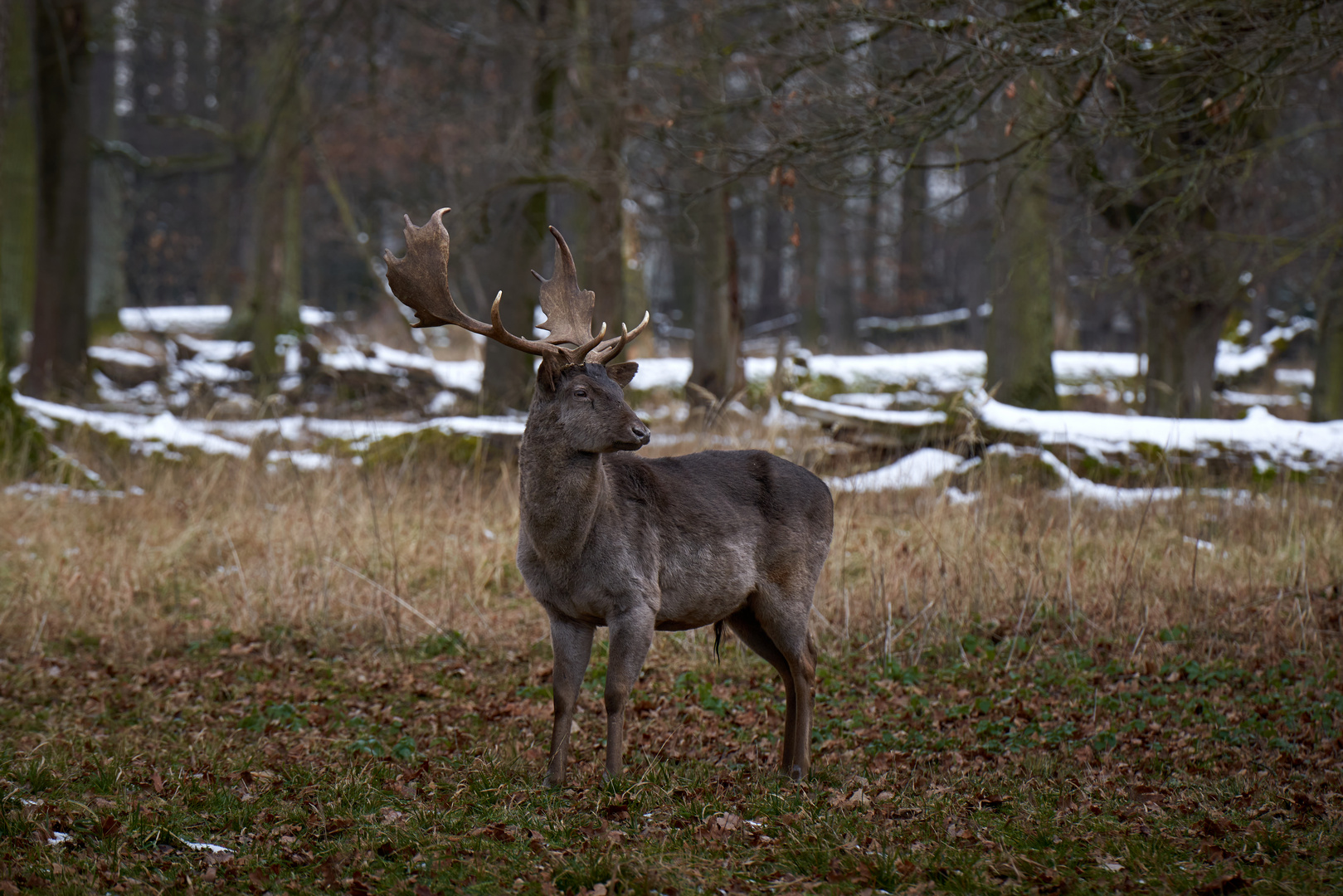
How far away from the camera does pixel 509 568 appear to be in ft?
28.8

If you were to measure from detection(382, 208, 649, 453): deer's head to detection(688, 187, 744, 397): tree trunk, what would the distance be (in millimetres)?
9293

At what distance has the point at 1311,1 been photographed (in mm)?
5758

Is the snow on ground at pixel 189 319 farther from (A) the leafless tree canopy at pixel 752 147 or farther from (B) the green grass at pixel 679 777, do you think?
(B) the green grass at pixel 679 777

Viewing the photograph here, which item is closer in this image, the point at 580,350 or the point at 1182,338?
the point at 580,350

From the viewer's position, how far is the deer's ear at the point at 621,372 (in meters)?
5.05

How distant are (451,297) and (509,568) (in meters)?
4.04

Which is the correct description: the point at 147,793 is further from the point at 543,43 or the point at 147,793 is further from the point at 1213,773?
the point at 543,43

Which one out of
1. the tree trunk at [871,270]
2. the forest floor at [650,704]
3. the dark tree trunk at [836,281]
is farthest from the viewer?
the tree trunk at [871,270]

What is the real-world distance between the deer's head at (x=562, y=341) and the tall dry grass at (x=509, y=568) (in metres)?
2.71

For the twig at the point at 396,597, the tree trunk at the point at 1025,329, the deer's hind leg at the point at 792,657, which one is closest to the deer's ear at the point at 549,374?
the deer's hind leg at the point at 792,657

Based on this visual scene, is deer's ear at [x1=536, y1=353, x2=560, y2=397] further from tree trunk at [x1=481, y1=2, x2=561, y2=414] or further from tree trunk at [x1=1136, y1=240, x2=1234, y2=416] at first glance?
tree trunk at [x1=1136, y1=240, x2=1234, y2=416]

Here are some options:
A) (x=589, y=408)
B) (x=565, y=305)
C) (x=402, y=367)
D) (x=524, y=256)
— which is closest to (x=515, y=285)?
(x=524, y=256)

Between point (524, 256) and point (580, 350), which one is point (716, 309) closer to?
point (524, 256)

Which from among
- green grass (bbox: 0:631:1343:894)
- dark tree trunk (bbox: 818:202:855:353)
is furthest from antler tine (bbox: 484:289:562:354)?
dark tree trunk (bbox: 818:202:855:353)
